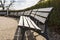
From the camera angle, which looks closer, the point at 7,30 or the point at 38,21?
the point at 38,21

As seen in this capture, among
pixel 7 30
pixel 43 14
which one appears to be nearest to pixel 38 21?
pixel 43 14

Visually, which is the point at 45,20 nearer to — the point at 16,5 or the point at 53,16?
the point at 53,16

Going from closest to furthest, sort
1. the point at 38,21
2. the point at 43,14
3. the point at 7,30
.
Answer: the point at 43,14
the point at 38,21
the point at 7,30

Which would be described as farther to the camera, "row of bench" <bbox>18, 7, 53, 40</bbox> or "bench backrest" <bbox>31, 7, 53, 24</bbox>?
"bench backrest" <bbox>31, 7, 53, 24</bbox>

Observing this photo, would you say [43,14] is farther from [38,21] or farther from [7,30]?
[7,30]

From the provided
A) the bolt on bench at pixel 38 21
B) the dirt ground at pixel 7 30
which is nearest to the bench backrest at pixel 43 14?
the bolt on bench at pixel 38 21

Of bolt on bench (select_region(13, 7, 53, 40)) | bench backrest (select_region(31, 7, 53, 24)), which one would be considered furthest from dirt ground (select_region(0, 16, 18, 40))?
bench backrest (select_region(31, 7, 53, 24))

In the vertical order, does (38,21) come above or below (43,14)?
below

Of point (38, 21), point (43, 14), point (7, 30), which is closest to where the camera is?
point (43, 14)

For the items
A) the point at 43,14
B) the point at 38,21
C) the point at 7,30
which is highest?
the point at 43,14

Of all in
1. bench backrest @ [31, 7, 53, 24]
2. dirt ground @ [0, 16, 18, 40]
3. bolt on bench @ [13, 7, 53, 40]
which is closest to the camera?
bolt on bench @ [13, 7, 53, 40]

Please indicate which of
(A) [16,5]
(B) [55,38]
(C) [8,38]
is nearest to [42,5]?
(B) [55,38]

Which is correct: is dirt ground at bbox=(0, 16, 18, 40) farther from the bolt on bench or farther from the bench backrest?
the bench backrest

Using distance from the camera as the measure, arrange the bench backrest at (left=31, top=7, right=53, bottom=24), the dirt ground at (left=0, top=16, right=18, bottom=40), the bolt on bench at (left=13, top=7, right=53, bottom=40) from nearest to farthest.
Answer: the bolt on bench at (left=13, top=7, right=53, bottom=40)
the bench backrest at (left=31, top=7, right=53, bottom=24)
the dirt ground at (left=0, top=16, right=18, bottom=40)
